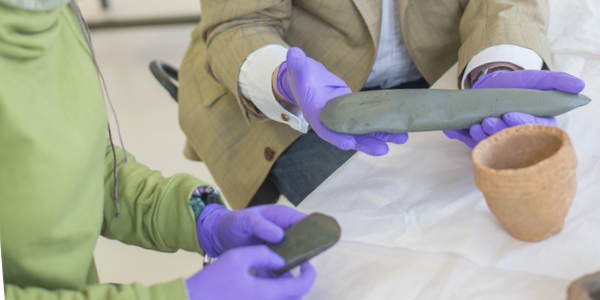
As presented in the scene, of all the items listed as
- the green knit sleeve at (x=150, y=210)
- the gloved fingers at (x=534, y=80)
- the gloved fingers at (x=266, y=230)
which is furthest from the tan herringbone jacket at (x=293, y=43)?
the gloved fingers at (x=266, y=230)

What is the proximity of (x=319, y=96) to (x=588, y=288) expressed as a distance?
54cm

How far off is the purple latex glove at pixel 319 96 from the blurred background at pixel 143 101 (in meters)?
0.97

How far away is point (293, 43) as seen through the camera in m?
1.20

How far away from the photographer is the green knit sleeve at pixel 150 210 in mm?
790

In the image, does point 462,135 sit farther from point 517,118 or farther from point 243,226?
point 243,226

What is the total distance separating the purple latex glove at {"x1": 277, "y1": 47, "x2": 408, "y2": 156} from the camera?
2.65 feet

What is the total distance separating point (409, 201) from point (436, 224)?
2.9 inches

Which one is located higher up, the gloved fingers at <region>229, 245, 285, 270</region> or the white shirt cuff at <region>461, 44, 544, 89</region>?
the white shirt cuff at <region>461, 44, 544, 89</region>

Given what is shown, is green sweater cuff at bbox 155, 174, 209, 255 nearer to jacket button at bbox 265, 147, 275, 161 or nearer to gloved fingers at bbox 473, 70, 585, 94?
jacket button at bbox 265, 147, 275, 161

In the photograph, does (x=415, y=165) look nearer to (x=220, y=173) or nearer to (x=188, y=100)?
(x=220, y=173)

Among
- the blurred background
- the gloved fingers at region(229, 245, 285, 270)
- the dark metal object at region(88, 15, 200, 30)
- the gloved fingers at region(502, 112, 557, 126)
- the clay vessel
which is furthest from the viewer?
the dark metal object at region(88, 15, 200, 30)

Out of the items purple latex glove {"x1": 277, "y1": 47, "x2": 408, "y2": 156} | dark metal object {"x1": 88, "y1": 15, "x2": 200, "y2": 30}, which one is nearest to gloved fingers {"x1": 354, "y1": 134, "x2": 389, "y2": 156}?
purple latex glove {"x1": 277, "y1": 47, "x2": 408, "y2": 156}

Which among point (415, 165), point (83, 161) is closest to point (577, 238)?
point (415, 165)

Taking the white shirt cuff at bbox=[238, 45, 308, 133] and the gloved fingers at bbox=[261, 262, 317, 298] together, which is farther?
the white shirt cuff at bbox=[238, 45, 308, 133]
